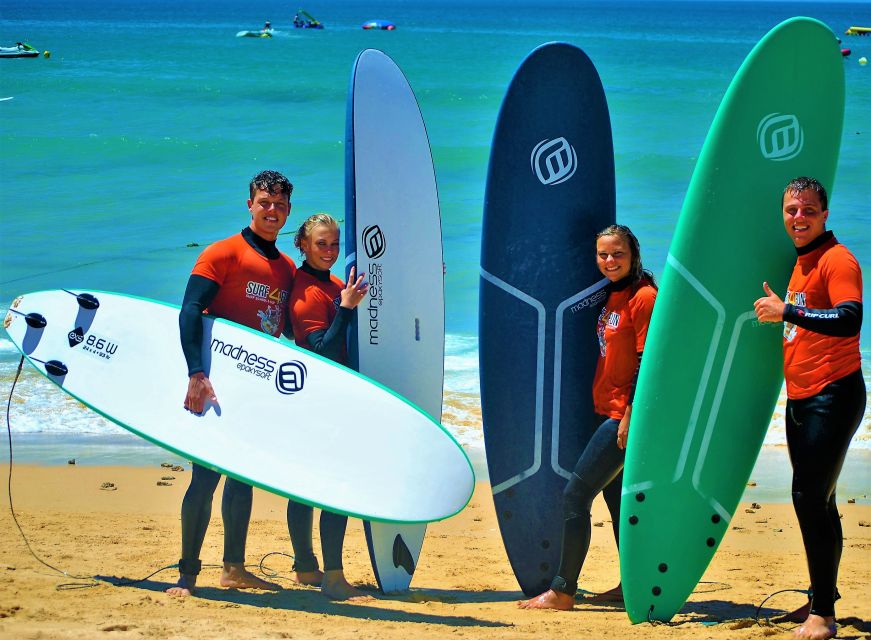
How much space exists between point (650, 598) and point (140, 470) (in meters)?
3.14

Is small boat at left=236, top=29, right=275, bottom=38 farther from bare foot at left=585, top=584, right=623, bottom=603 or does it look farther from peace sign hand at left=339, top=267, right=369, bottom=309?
bare foot at left=585, top=584, right=623, bottom=603

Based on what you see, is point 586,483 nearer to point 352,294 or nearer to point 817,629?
point 817,629

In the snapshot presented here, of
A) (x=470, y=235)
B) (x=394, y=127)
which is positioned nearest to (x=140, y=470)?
(x=394, y=127)

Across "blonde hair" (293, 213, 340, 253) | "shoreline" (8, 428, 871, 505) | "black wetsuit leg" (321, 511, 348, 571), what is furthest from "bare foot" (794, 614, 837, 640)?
"blonde hair" (293, 213, 340, 253)

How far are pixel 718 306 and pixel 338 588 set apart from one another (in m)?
1.78

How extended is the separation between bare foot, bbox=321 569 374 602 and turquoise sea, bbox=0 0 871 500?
1.58 m

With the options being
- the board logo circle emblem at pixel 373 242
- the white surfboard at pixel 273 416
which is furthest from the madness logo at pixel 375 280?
the white surfboard at pixel 273 416

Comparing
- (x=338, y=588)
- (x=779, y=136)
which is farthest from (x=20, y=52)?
(x=779, y=136)

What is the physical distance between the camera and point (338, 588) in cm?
408

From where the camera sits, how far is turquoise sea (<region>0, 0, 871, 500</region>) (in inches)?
330

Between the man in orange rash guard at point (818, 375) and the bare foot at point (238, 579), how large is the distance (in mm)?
1980

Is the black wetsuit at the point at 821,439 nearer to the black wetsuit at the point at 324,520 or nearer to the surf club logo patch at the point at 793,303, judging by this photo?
the surf club logo patch at the point at 793,303

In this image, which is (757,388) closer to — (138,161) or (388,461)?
(388,461)

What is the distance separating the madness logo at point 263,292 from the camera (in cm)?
398
